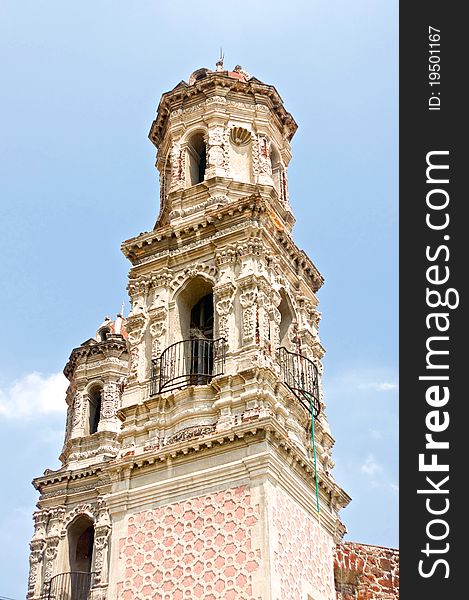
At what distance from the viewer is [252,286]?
2059cm

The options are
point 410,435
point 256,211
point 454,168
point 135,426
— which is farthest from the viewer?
point 256,211

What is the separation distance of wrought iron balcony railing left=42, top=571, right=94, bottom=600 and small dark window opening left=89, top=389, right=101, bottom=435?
561 cm

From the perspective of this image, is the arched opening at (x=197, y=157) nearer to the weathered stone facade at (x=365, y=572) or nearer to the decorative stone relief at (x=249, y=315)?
the decorative stone relief at (x=249, y=315)

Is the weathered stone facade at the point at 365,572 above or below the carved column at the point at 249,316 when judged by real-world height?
below

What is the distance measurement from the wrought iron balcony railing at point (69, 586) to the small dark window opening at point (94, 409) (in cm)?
561

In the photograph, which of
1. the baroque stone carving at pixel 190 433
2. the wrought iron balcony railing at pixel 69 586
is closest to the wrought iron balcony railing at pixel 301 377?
the baroque stone carving at pixel 190 433

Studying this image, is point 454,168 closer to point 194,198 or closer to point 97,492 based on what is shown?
point 194,198

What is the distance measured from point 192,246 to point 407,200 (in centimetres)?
922

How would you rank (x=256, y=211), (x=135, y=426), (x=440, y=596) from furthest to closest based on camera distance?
(x=256, y=211), (x=135, y=426), (x=440, y=596)

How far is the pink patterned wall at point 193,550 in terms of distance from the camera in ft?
57.1

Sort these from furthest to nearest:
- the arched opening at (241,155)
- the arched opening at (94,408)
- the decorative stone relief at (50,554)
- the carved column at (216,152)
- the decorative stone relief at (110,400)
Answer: the arched opening at (94,408) < the decorative stone relief at (110,400) < the decorative stone relief at (50,554) < the arched opening at (241,155) < the carved column at (216,152)

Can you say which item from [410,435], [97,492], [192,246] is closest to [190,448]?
[192,246]

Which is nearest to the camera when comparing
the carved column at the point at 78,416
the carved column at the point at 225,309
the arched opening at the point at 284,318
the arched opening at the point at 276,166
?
the carved column at the point at 225,309

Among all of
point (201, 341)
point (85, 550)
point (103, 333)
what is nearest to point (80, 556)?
point (85, 550)
